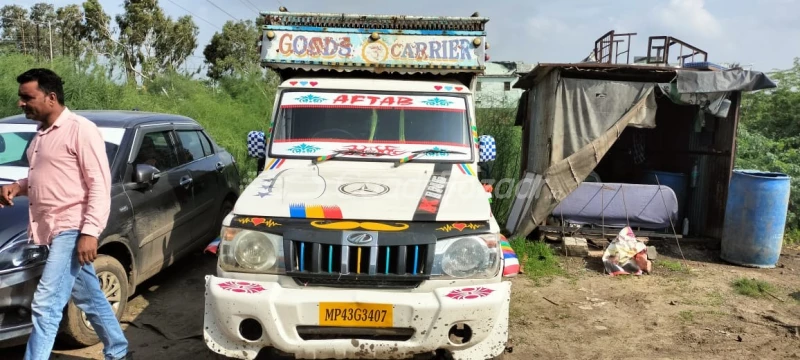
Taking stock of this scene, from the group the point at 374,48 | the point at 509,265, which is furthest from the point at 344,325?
the point at 374,48

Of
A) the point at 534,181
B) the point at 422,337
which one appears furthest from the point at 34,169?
the point at 534,181

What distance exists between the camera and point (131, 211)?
4.39 metres

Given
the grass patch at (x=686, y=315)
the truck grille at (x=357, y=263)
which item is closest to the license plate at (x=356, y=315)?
the truck grille at (x=357, y=263)

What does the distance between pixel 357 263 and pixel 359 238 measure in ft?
0.46

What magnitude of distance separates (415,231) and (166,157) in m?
3.36

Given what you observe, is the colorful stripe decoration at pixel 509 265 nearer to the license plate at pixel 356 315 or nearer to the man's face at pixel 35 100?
the license plate at pixel 356 315

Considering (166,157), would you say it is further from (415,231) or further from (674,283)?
(674,283)

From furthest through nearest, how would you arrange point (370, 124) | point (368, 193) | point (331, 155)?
point (370, 124) → point (331, 155) → point (368, 193)

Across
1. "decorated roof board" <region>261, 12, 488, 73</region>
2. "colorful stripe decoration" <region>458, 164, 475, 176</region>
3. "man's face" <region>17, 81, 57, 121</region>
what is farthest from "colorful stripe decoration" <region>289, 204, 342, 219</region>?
"decorated roof board" <region>261, 12, 488, 73</region>

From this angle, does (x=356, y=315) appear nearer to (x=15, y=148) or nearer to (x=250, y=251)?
(x=250, y=251)

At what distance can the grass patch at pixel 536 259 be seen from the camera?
660cm

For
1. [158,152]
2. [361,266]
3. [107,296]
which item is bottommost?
[107,296]

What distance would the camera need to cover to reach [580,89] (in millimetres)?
7359

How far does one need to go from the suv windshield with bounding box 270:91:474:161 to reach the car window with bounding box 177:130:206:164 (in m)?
1.74
